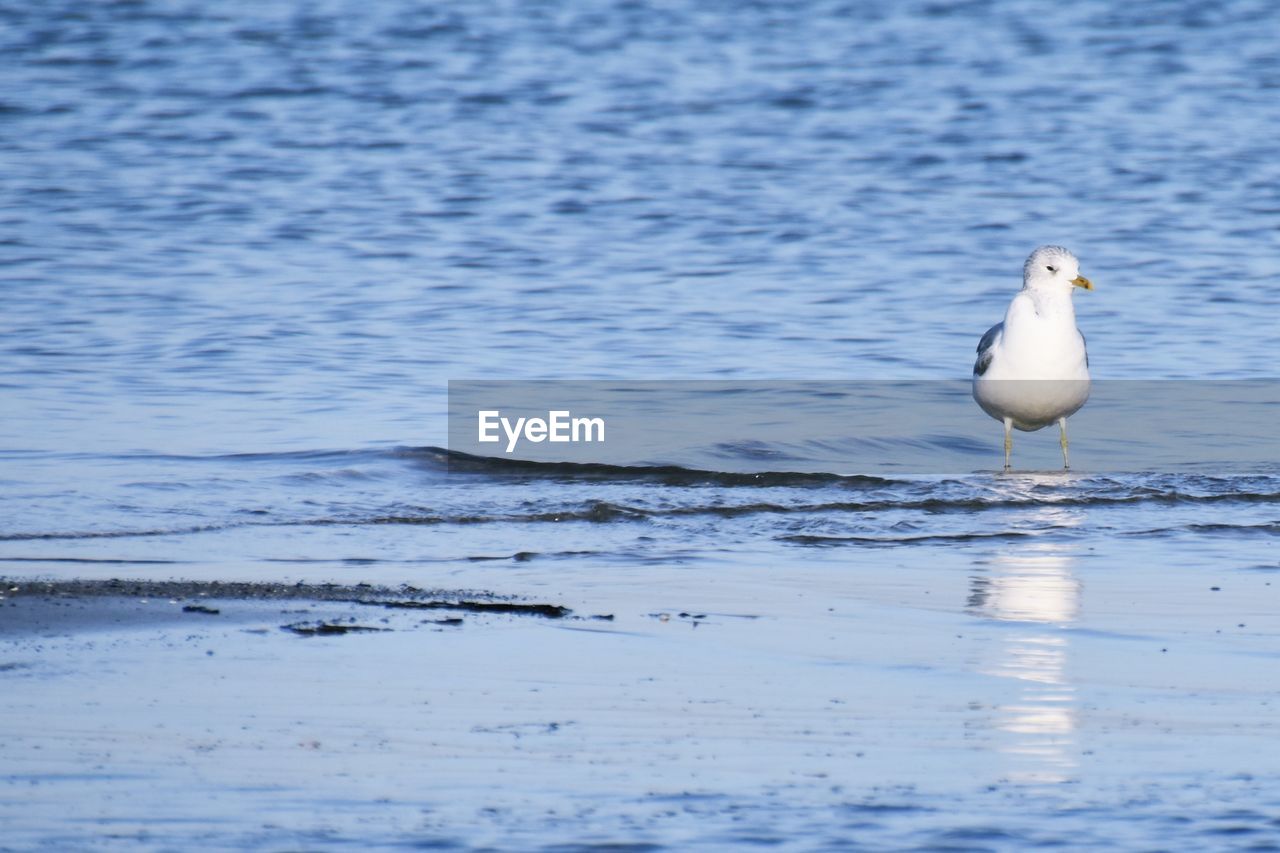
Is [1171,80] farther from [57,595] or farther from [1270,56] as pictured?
[57,595]

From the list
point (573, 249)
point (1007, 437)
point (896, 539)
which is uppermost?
point (573, 249)

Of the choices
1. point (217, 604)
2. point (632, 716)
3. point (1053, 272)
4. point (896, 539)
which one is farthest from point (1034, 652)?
point (1053, 272)

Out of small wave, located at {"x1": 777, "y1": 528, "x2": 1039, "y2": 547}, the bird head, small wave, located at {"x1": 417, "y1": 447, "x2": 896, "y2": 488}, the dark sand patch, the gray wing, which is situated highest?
the bird head

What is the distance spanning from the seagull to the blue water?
60 centimetres

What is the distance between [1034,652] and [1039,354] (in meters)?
4.55

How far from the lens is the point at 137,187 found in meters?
19.4

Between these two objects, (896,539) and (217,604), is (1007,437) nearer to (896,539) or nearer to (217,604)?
(896,539)

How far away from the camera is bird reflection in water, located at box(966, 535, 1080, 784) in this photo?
4715 millimetres

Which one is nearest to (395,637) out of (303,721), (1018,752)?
(303,721)

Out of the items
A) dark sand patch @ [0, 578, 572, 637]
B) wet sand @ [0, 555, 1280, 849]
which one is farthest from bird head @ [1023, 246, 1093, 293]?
dark sand patch @ [0, 578, 572, 637]

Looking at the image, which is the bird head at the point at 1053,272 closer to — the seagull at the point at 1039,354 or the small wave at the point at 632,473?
the seagull at the point at 1039,354

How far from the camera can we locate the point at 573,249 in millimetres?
16922

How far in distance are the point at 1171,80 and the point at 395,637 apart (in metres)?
23.2

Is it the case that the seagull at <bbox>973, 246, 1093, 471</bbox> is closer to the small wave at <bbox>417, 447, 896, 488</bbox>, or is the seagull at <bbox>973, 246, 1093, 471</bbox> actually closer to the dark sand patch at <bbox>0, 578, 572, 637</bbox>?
the small wave at <bbox>417, 447, 896, 488</bbox>
